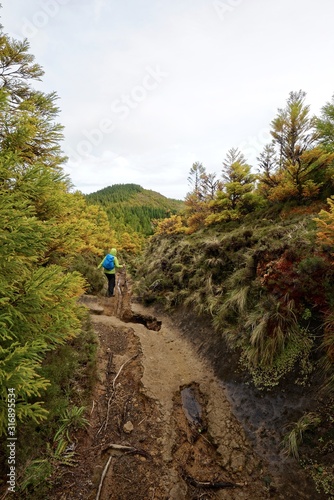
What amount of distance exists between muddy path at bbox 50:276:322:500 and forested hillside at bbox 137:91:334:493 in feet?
2.90

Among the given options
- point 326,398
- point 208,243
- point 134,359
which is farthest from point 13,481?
point 208,243

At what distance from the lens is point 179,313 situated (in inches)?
385

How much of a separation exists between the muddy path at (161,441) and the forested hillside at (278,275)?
34.8 inches

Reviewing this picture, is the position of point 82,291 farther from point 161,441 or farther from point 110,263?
point 110,263

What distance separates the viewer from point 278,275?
6.02 metres

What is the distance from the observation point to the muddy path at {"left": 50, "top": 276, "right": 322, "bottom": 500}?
12.0 ft

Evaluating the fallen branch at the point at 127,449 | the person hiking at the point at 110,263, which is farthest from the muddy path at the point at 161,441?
the person hiking at the point at 110,263

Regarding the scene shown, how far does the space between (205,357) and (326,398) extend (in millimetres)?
3355

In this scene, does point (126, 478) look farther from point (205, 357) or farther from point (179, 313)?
point (179, 313)

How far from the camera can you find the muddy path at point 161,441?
3659 millimetres

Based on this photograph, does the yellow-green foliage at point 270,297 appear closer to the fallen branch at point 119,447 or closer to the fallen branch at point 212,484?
the fallen branch at point 212,484

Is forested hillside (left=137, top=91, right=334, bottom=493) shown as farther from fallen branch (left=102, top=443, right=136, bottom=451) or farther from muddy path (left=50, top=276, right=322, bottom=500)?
fallen branch (left=102, top=443, right=136, bottom=451)

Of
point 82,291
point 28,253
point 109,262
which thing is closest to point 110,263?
point 109,262

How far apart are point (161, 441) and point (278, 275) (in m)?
4.58
